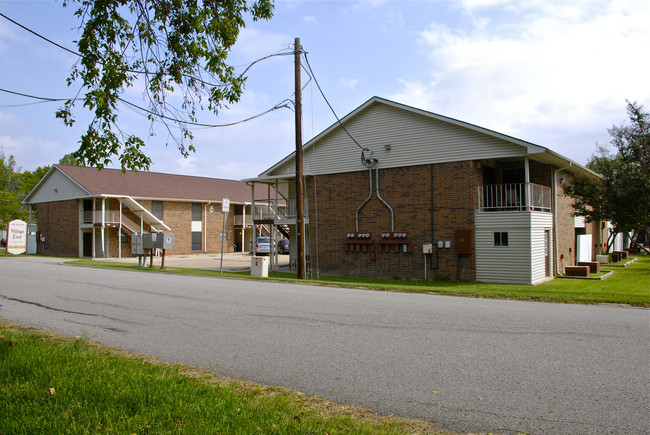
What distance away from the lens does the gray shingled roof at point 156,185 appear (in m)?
40.2

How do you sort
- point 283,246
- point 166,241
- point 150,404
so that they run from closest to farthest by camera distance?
1. point 150,404
2. point 166,241
3. point 283,246

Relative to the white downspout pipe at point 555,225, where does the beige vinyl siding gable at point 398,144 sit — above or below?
above

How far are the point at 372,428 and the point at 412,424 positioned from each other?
1.48 feet

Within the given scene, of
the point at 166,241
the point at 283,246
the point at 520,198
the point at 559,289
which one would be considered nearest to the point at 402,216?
the point at 520,198

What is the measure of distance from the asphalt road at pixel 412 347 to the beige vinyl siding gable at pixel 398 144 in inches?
341

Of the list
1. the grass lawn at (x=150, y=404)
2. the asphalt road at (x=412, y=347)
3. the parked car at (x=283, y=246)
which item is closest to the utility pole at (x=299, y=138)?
the asphalt road at (x=412, y=347)

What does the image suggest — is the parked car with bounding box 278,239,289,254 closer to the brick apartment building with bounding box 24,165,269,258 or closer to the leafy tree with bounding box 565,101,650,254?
the brick apartment building with bounding box 24,165,269,258

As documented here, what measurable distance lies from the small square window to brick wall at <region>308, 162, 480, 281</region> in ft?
3.22

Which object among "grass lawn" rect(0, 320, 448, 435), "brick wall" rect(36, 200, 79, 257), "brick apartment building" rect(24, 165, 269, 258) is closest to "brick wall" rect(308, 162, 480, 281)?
"grass lawn" rect(0, 320, 448, 435)

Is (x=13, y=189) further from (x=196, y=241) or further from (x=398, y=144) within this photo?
(x=398, y=144)

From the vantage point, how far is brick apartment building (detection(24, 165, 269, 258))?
3912 cm

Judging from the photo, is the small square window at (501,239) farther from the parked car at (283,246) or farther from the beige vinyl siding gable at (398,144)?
the parked car at (283,246)

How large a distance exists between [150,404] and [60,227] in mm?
42717

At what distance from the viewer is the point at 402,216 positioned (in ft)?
70.4
